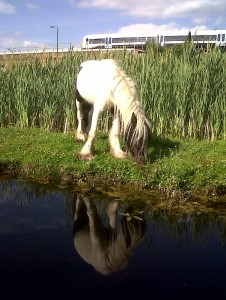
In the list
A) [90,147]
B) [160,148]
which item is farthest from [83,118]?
[160,148]

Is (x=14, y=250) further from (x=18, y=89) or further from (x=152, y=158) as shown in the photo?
(x=18, y=89)

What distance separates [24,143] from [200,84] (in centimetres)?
367

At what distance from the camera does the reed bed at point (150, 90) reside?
285 inches

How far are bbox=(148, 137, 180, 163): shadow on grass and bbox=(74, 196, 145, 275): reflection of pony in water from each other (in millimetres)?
1438

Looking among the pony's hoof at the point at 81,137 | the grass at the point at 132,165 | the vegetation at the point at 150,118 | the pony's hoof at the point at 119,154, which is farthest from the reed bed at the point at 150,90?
the pony's hoof at the point at 119,154

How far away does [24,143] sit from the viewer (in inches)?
282

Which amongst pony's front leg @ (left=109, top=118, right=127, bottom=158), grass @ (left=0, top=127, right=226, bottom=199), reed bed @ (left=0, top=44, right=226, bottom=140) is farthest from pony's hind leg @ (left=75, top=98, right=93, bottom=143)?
pony's front leg @ (left=109, top=118, right=127, bottom=158)

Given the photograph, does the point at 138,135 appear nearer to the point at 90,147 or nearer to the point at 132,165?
the point at 132,165

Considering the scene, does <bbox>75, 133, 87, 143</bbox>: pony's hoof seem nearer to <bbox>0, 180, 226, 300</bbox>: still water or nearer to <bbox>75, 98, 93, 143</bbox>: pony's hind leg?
<bbox>75, 98, 93, 143</bbox>: pony's hind leg

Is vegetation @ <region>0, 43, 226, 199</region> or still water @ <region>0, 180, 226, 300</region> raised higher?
vegetation @ <region>0, 43, 226, 199</region>

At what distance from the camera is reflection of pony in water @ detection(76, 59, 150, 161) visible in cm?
571

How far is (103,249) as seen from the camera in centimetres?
404

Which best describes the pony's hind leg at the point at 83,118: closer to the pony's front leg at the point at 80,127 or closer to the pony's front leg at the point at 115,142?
the pony's front leg at the point at 80,127

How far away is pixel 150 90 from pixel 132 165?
7.12 feet
